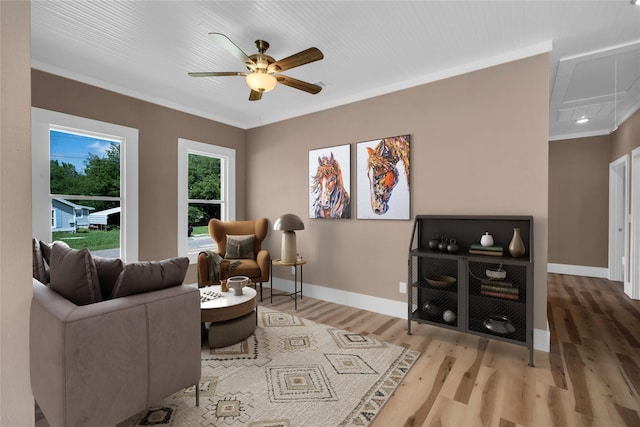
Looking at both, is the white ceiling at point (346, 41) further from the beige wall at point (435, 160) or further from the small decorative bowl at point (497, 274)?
the small decorative bowl at point (497, 274)

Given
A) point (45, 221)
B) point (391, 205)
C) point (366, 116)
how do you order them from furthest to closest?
point (366, 116) → point (391, 205) → point (45, 221)

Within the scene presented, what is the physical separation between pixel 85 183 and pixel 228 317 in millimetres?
2426

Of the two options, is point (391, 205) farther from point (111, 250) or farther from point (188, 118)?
point (111, 250)

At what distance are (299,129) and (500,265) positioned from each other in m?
3.16

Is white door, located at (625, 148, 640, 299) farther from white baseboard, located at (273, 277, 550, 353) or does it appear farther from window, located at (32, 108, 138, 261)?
window, located at (32, 108, 138, 261)

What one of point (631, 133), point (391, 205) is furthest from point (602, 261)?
point (391, 205)

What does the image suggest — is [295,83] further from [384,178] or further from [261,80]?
[384,178]

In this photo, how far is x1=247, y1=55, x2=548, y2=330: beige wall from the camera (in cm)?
274

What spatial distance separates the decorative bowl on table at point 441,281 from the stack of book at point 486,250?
13.8 inches

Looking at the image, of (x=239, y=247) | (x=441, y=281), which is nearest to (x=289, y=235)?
(x=239, y=247)

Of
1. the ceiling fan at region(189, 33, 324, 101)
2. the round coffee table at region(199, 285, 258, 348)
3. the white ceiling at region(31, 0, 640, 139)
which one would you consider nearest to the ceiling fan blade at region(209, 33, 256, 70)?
the ceiling fan at region(189, 33, 324, 101)

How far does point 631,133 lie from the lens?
4344 mm

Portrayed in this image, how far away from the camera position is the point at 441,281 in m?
2.96

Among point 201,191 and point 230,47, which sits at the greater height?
point 230,47
